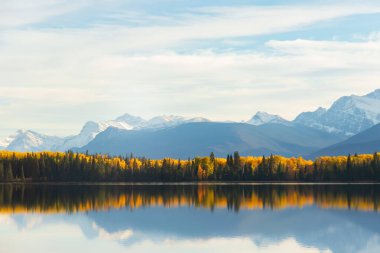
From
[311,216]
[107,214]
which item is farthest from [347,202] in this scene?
[107,214]

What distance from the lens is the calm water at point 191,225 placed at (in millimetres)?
81250

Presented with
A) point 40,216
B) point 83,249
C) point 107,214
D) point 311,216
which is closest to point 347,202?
point 311,216

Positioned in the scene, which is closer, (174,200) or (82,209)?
(82,209)

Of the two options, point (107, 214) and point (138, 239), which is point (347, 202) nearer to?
point (107, 214)

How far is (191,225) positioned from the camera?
334 ft

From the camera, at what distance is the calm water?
267ft

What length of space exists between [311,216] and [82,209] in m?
42.2

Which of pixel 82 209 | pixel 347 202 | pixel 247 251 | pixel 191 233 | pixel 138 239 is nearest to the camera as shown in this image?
pixel 247 251

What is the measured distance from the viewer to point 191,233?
3647 inches

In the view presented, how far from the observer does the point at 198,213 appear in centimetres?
11844

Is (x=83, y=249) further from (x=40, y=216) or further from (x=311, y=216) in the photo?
(x=311, y=216)

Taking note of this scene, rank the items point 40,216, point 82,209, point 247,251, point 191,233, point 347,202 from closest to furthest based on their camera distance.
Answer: point 247,251, point 191,233, point 40,216, point 82,209, point 347,202

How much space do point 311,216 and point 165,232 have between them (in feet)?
104

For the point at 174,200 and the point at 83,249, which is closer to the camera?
the point at 83,249
